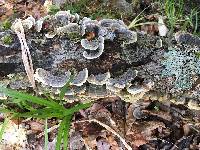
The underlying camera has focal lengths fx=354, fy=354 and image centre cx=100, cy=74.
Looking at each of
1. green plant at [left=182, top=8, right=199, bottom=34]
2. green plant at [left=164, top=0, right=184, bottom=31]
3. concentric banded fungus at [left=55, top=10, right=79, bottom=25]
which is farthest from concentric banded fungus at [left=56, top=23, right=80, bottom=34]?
green plant at [left=182, top=8, right=199, bottom=34]

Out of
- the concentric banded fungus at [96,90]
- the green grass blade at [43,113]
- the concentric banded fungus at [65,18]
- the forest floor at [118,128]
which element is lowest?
the forest floor at [118,128]

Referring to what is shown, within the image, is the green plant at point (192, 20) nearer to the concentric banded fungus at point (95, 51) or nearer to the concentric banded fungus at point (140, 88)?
the concentric banded fungus at point (140, 88)

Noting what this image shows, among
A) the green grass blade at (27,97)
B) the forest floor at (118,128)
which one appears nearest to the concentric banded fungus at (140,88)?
the forest floor at (118,128)

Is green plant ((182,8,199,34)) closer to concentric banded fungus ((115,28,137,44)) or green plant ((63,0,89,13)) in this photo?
concentric banded fungus ((115,28,137,44))

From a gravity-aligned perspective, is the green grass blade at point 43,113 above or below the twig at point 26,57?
below

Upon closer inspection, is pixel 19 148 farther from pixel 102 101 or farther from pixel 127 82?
pixel 127 82

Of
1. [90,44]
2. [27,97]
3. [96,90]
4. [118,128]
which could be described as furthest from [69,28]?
[118,128]
